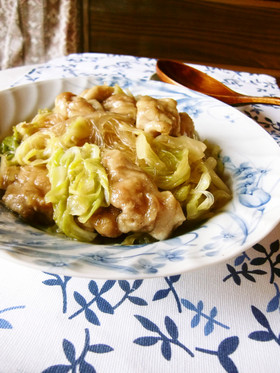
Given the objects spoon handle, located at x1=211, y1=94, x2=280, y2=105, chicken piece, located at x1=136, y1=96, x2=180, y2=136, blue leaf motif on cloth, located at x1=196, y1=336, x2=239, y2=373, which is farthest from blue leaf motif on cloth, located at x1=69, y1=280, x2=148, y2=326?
spoon handle, located at x1=211, y1=94, x2=280, y2=105

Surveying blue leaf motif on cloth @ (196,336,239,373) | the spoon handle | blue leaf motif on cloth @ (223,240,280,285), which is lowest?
blue leaf motif on cloth @ (196,336,239,373)

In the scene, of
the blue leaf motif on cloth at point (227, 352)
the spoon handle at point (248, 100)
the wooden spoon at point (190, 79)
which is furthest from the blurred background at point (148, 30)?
the blue leaf motif on cloth at point (227, 352)

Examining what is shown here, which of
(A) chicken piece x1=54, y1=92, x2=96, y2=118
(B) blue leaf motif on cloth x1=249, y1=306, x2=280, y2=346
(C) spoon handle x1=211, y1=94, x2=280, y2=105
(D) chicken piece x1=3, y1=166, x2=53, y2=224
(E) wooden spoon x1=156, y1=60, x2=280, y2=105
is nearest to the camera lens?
(B) blue leaf motif on cloth x1=249, y1=306, x2=280, y2=346

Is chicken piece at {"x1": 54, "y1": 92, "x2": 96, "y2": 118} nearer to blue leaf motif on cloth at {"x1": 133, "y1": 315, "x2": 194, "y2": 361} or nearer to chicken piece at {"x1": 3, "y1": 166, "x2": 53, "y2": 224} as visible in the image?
chicken piece at {"x1": 3, "y1": 166, "x2": 53, "y2": 224}

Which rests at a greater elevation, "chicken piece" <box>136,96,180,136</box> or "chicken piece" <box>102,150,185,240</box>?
"chicken piece" <box>136,96,180,136</box>

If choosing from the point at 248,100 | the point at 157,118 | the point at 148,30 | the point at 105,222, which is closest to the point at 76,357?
the point at 105,222

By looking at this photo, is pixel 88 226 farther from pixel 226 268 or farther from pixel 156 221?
pixel 226 268

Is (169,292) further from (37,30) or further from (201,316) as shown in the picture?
(37,30)

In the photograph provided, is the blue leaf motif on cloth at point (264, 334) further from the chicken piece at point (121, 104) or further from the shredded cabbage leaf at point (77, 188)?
the chicken piece at point (121, 104)
